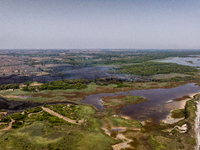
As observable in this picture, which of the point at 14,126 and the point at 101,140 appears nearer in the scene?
the point at 101,140

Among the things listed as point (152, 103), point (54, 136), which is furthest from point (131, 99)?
point (54, 136)

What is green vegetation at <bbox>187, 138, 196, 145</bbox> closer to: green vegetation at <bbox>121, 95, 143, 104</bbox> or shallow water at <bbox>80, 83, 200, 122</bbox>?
shallow water at <bbox>80, 83, 200, 122</bbox>

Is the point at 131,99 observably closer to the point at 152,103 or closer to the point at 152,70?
the point at 152,103

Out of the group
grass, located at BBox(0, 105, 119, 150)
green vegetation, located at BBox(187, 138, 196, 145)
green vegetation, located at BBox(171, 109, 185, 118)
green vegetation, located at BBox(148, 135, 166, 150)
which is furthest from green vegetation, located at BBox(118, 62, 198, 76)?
grass, located at BBox(0, 105, 119, 150)

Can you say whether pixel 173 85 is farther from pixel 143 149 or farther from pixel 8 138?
pixel 8 138

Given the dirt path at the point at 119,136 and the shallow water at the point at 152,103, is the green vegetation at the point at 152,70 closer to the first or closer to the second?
the shallow water at the point at 152,103

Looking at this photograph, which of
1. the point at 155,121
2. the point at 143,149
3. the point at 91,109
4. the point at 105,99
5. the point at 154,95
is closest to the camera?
the point at 143,149

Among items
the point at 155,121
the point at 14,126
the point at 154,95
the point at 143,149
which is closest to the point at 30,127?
the point at 14,126

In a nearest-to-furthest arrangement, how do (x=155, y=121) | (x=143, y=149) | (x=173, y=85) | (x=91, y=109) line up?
(x=143, y=149) < (x=155, y=121) < (x=91, y=109) < (x=173, y=85)
